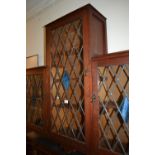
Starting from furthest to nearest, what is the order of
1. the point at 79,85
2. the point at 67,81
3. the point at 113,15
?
1. the point at 113,15
2. the point at 67,81
3. the point at 79,85

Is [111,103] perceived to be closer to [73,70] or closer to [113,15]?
[73,70]

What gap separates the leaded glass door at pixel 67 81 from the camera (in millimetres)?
1579

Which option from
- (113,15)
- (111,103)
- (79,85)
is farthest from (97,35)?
(111,103)

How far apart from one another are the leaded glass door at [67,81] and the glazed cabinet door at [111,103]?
0.20m

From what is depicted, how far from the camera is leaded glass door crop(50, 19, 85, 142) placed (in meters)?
1.58

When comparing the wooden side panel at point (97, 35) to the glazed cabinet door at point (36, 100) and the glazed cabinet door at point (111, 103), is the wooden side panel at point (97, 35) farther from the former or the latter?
the glazed cabinet door at point (36, 100)

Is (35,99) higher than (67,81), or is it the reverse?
(67,81)

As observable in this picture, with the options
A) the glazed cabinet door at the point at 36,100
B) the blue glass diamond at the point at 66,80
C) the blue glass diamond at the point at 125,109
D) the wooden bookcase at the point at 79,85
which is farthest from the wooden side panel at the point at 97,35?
the glazed cabinet door at the point at 36,100

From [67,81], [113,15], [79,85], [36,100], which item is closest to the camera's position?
[79,85]

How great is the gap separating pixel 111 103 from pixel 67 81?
1.91ft

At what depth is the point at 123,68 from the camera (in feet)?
4.08

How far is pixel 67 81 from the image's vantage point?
5.62ft
